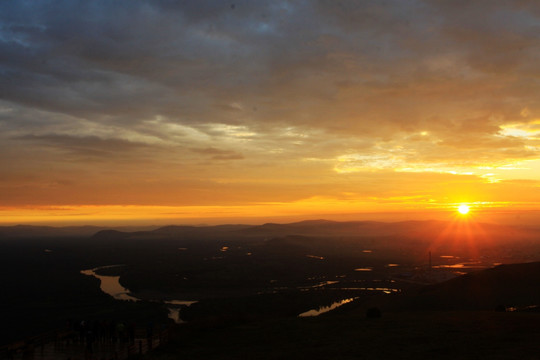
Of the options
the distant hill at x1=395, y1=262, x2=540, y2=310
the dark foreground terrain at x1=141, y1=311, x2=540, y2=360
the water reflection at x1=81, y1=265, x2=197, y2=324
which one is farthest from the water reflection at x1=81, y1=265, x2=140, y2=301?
the dark foreground terrain at x1=141, y1=311, x2=540, y2=360

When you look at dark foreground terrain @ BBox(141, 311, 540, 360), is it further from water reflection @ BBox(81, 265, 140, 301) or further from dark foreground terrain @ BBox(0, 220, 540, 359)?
water reflection @ BBox(81, 265, 140, 301)

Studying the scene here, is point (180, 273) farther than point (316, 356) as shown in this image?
Yes

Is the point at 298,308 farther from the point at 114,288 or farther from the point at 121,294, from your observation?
the point at 114,288

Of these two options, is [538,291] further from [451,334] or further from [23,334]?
[23,334]

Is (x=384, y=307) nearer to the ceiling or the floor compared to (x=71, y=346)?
nearer to the floor

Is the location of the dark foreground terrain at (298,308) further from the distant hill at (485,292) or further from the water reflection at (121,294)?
the water reflection at (121,294)

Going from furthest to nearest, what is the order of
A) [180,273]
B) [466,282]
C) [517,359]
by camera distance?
1. [180,273]
2. [466,282]
3. [517,359]

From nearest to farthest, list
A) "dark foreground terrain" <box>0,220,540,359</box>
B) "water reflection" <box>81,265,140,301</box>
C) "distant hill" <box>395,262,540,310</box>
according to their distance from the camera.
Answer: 1. "dark foreground terrain" <box>0,220,540,359</box>
2. "distant hill" <box>395,262,540,310</box>
3. "water reflection" <box>81,265,140,301</box>

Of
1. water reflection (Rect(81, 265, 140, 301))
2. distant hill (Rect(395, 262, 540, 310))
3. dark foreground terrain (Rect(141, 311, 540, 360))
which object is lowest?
water reflection (Rect(81, 265, 140, 301))

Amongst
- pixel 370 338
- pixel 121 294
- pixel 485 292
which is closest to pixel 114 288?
pixel 121 294

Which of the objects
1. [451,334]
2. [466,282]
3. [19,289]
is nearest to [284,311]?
[466,282]

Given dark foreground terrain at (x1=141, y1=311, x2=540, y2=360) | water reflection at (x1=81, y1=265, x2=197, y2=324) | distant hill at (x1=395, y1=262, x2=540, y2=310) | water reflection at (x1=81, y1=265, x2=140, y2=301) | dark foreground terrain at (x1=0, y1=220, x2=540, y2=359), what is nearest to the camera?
dark foreground terrain at (x1=141, y1=311, x2=540, y2=360)
